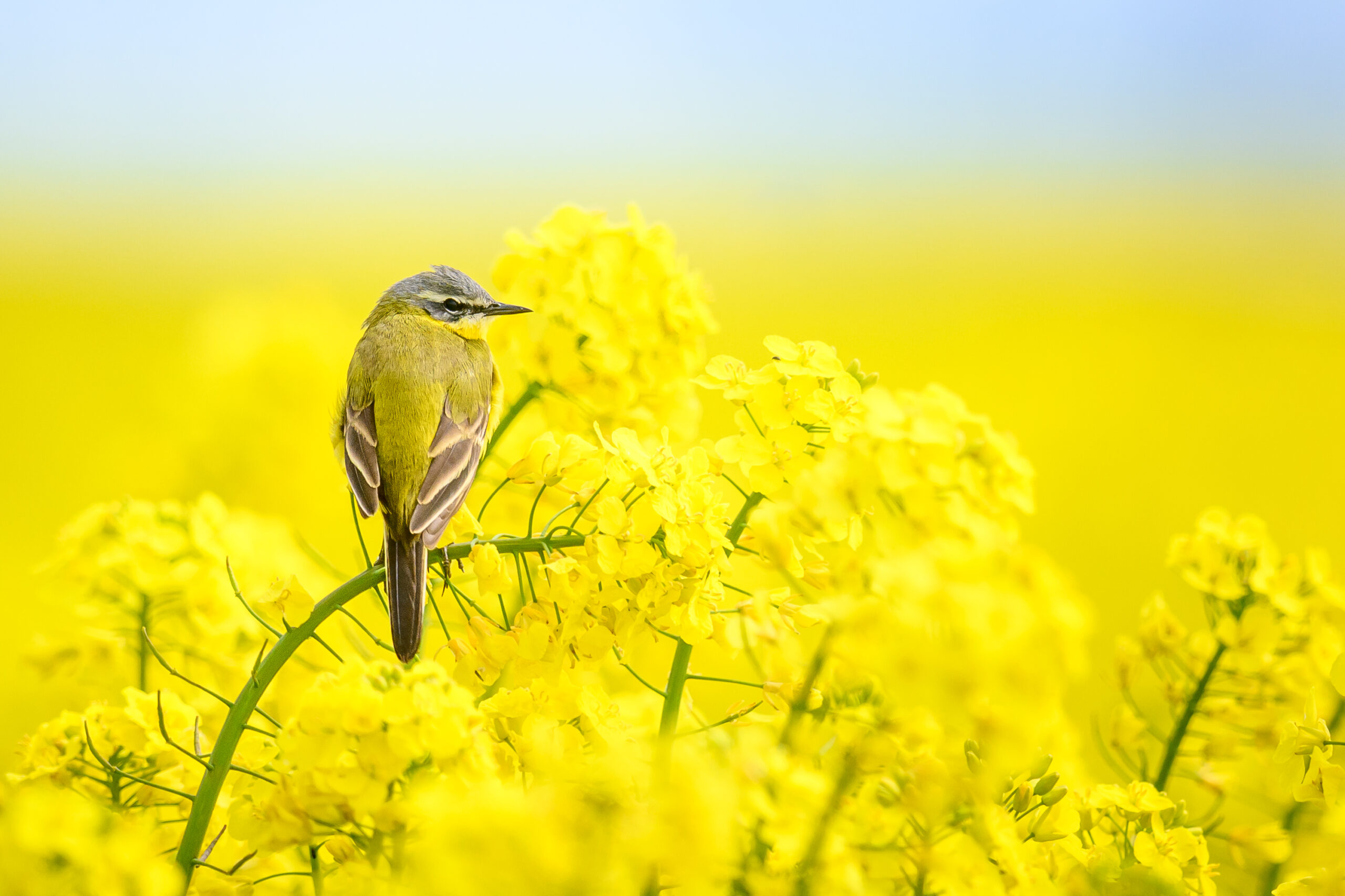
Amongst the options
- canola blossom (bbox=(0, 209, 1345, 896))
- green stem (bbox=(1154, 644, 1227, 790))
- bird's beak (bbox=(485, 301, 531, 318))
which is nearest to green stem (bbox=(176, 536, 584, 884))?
canola blossom (bbox=(0, 209, 1345, 896))

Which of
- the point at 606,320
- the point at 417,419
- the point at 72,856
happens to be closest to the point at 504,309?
the point at 417,419

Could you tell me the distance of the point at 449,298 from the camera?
97.5 inches

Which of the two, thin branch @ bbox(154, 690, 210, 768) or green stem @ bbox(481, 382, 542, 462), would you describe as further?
green stem @ bbox(481, 382, 542, 462)

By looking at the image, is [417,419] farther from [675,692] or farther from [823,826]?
[823,826]

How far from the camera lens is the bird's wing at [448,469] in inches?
61.9

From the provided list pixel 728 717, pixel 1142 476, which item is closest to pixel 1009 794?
pixel 728 717

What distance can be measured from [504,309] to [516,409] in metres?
0.38

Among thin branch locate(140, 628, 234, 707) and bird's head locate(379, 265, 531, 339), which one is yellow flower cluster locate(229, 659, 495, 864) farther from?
bird's head locate(379, 265, 531, 339)

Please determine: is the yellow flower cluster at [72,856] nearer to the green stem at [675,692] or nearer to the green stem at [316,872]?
the green stem at [316,872]

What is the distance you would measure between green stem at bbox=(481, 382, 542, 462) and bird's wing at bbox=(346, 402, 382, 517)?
A: 205 mm

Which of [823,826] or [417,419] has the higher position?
[417,419]

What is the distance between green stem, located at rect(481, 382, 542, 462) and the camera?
1853 millimetres

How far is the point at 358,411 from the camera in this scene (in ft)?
6.61

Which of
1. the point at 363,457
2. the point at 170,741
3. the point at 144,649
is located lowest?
the point at 144,649
